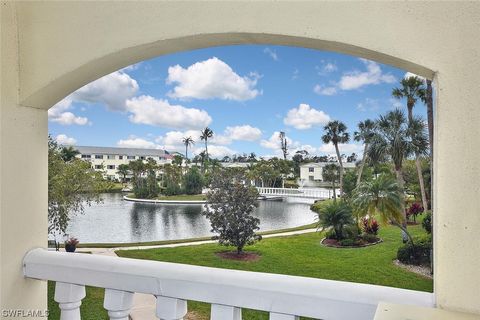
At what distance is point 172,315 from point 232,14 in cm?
55

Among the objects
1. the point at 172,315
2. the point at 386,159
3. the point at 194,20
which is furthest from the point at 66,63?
the point at 386,159

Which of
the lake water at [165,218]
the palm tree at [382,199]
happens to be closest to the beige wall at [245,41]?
the palm tree at [382,199]

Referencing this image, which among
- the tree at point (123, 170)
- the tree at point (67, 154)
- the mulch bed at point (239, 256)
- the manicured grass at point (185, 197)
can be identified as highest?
the tree at point (67, 154)

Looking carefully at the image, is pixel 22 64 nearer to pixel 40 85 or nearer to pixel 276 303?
pixel 40 85

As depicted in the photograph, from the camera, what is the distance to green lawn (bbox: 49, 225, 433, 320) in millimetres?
8164

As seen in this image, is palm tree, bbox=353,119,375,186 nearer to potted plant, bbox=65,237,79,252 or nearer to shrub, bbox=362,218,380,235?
shrub, bbox=362,218,380,235

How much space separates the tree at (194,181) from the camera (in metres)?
11.6

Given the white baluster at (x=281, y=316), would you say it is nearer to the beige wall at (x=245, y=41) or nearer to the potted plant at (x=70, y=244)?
the beige wall at (x=245, y=41)

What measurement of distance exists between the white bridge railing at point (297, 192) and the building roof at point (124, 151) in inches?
204

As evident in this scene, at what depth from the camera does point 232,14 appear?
2.01 ft

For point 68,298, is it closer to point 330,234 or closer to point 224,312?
point 224,312

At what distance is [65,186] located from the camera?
22.3 feet

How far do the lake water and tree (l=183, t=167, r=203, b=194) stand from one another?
840 millimetres

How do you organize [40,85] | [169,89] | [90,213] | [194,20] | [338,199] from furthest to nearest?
[169,89]
[90,213]
[338,199]
[40,85]
[194,20]
